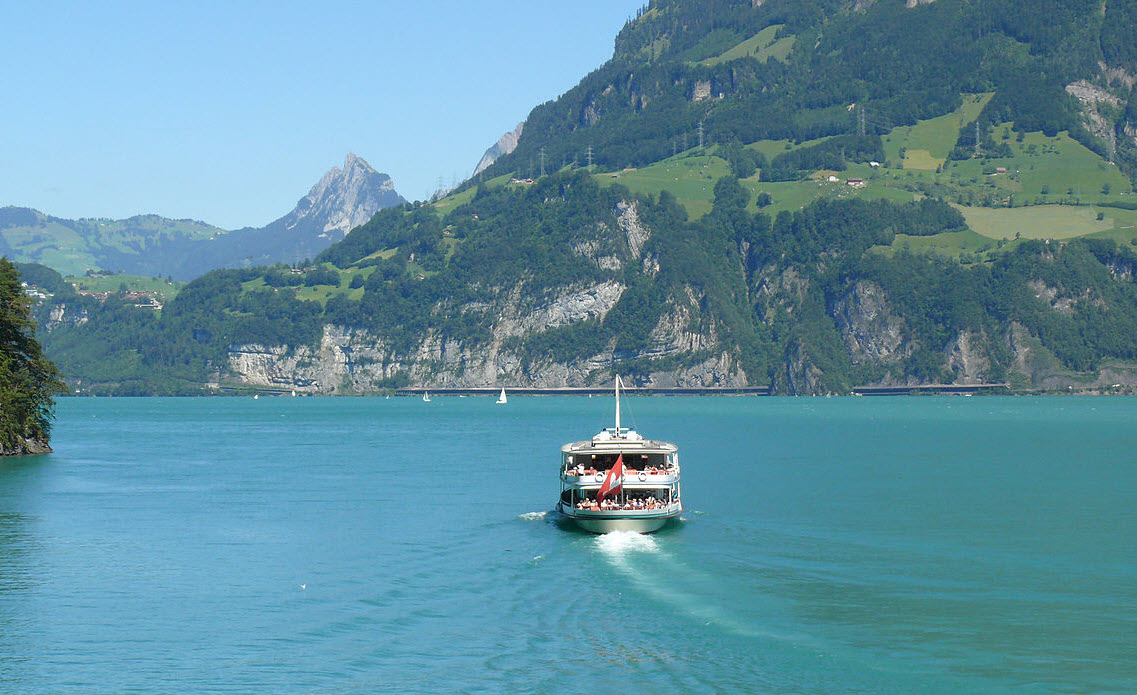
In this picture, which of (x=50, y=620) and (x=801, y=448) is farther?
(x=801, y=448)

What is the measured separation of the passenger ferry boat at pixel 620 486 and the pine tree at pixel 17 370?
209 ft

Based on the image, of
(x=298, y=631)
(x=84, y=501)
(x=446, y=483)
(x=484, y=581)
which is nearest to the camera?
(x=298, y=631)

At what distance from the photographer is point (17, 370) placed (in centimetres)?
12262

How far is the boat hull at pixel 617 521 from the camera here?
75.9 m

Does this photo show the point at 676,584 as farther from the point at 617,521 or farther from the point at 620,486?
the point at 620,486

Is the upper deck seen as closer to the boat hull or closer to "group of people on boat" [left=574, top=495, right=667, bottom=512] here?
"group of people on boat" [left=574, top=495, right=667, bottom=512]

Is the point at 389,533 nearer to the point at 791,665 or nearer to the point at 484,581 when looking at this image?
the point at 484,581

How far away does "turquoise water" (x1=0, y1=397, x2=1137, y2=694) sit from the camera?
4659 cm

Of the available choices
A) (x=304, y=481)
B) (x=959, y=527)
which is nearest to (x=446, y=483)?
(x=304, y=481)

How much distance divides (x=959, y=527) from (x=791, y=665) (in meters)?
37.3

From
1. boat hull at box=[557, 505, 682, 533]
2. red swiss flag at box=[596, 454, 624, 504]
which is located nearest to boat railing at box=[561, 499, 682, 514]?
boat hull at box=[557, 505, 682, 533]

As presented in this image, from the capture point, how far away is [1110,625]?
53.0m

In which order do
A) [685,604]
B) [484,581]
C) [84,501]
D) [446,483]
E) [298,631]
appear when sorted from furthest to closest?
[446,483] < [84,501] < [484,581] < [685,604] < [298,631]

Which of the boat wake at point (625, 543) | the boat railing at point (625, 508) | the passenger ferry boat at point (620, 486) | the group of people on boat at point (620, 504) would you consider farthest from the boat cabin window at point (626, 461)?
the boat wake at point (625, 543)
